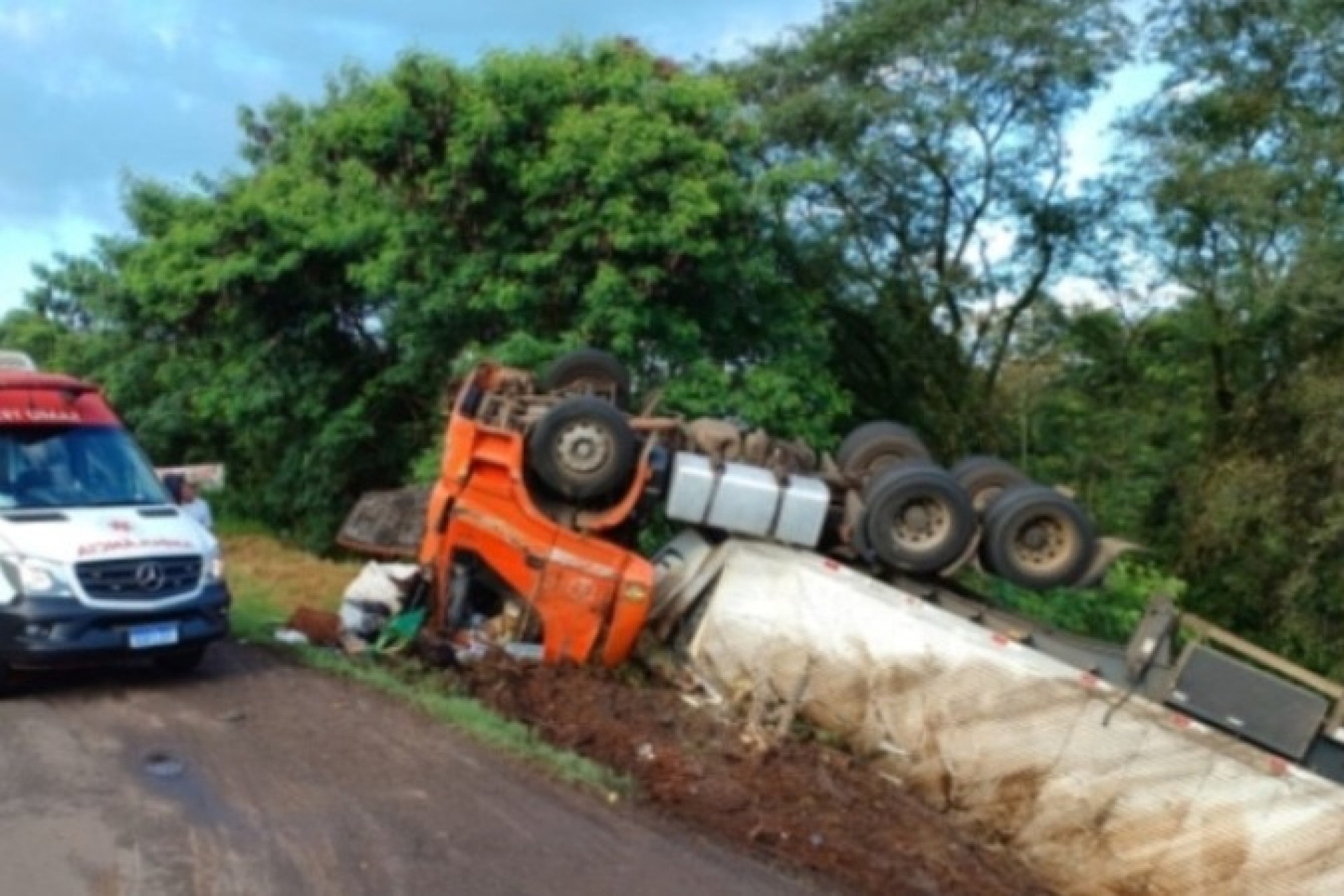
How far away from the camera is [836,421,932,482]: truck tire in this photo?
1204cm

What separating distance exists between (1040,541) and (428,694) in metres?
4.23

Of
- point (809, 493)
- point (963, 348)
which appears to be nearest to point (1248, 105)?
point (963, 348)

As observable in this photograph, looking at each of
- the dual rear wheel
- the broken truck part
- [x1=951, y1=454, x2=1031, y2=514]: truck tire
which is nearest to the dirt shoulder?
the broken truck part

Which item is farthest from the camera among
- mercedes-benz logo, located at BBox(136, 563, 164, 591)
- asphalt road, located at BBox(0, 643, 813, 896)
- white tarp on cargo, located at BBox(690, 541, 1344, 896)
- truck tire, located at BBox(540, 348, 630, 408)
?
truck tire, located at BBox(540, 348, 630, 408)

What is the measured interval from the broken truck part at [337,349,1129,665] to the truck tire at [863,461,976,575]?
1 cm

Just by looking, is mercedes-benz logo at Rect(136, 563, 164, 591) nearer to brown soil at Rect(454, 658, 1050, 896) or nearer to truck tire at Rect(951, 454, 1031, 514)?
brown soil at Rect(454, 658, 1050, 896)

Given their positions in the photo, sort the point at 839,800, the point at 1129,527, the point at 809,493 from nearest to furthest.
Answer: the point at 839,800 < the point at 809,493 < the point at 1129,527

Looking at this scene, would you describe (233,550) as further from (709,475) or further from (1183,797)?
(1183,797)

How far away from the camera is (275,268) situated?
739 inches

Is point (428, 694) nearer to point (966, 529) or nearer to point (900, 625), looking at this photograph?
point (900, 625)

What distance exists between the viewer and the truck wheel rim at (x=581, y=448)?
425 inches

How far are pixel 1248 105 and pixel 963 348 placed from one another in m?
5.30

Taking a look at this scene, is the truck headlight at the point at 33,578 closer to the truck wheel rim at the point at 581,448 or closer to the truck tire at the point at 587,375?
the truck wheel rim at the point at 581,448

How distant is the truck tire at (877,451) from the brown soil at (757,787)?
2.54 meters
